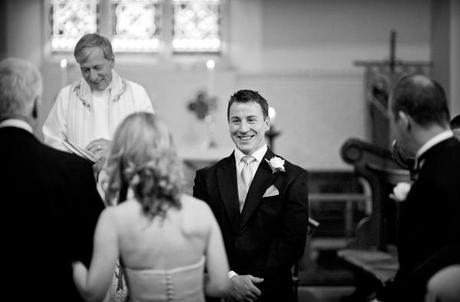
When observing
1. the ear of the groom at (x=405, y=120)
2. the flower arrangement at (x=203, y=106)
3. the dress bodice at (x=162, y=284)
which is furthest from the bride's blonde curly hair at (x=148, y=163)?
the flower arrangement at (x=203, y=106)

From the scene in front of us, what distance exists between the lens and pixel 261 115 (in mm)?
3514

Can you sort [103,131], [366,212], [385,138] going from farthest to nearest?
[385,138] < [366,212] < [103,131]

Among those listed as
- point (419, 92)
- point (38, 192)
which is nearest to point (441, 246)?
point (419, 92)

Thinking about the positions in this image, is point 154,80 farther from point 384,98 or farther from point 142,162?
point 142,162

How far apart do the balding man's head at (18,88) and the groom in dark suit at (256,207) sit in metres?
1.22

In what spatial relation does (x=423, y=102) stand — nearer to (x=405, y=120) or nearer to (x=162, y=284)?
(x=405, y=120)

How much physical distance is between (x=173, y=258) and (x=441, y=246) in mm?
966

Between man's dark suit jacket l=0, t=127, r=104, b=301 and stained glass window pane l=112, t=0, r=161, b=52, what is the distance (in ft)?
27.0

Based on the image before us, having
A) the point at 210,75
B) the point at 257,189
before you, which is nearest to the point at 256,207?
the point at 257,189

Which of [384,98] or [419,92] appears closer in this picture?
[419,92]

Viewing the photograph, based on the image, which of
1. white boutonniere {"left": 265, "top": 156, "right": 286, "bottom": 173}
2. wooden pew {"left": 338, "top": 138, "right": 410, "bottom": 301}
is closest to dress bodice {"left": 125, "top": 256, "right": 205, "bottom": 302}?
A: white boutonniere {"left": 265, "top": 156, "right": 286, "bottom": 173}

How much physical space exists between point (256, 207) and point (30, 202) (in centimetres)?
126

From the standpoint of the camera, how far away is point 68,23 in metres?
10.5

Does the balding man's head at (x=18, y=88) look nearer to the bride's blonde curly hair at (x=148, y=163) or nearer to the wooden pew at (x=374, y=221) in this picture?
the bride's blonde curly hair at (x=148, y=163)
